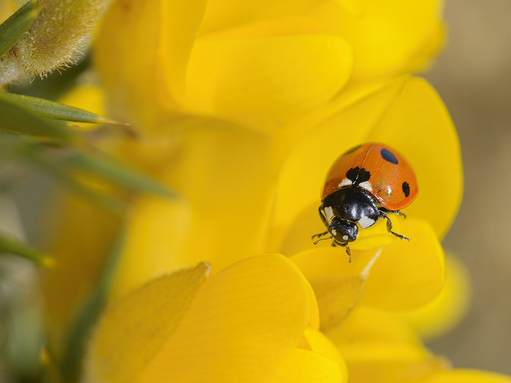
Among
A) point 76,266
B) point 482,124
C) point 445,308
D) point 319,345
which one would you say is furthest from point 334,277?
point 482,124

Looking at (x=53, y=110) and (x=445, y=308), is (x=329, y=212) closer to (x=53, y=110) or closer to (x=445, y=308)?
(x=53, y=110)

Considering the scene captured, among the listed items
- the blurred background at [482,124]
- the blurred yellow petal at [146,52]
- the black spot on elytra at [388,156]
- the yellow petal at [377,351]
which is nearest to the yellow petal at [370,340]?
the yellow petal at [377,351]

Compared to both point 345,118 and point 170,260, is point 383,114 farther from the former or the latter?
point 170,260

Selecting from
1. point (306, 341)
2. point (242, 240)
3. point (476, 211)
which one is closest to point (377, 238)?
point (306, 341)

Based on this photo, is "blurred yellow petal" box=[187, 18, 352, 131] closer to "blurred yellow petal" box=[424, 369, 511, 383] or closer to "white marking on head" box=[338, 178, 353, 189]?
"white marking on head" box=[338, 178, 353, 189]

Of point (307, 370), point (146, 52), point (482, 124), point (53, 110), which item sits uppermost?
point (482, 124)

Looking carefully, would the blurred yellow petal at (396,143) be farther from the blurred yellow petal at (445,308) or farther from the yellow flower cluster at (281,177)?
the blurred yellow petal at (445,308)
